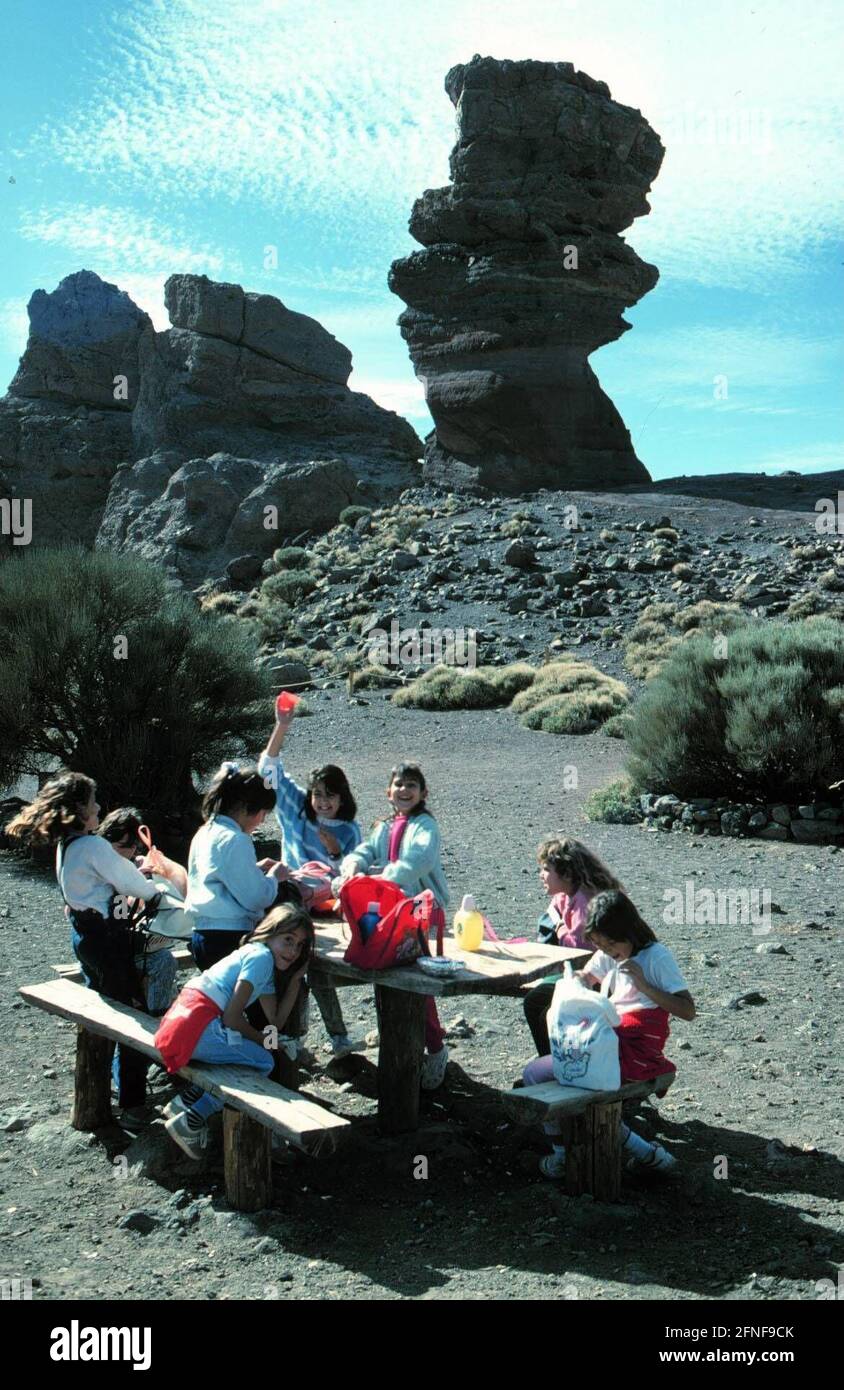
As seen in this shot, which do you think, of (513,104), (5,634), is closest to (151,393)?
(513,104)

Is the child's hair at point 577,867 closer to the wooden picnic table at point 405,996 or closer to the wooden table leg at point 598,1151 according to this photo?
the wooden picnic table at point 405,996

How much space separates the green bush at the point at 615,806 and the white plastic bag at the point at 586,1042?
30.0 ft

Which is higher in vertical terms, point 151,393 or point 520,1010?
point 151,393

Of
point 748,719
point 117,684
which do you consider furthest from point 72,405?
point 748,719

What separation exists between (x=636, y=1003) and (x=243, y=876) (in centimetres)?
153

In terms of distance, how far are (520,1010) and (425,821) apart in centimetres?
202

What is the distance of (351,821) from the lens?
632 centimetres

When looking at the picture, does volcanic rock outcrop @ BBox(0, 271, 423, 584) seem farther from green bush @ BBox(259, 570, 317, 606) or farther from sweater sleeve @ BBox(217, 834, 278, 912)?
sweater sleeve @ BBox(217, 834, 278, 912)

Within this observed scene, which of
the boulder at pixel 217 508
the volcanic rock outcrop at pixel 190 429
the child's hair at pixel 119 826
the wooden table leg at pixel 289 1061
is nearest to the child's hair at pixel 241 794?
the wooden table leg at pixel 289 1061

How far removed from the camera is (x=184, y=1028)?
476cm

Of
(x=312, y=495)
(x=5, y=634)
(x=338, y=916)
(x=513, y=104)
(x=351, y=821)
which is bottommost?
(x=338, y=916)

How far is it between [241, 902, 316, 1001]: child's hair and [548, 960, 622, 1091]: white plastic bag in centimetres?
94

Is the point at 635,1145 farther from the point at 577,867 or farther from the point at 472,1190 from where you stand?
the point at 577,867
